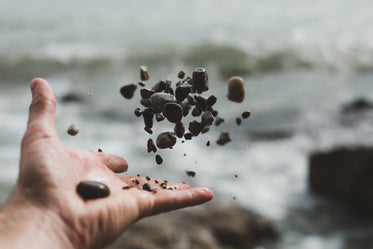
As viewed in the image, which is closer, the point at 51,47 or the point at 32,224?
the point at 32,224

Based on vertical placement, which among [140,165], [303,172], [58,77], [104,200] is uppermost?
[58,77]

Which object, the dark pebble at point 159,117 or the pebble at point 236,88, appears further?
the pebble at point 236,88

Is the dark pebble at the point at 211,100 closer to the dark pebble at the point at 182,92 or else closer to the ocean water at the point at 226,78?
the dark pebble at the point at 182,92

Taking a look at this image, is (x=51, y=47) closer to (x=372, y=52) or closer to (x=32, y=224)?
(x=372, y=52)

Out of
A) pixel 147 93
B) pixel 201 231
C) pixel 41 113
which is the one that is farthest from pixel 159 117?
pixel 201 231

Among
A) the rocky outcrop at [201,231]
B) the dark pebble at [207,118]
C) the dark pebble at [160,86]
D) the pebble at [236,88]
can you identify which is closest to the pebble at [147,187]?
the dark pebble at [207,118]

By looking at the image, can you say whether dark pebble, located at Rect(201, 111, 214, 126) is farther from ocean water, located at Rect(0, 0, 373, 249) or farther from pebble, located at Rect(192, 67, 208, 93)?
ocean water, located at Rect(0, 0, 373, 249)

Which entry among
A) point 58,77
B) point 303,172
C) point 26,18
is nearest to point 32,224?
point 303,172

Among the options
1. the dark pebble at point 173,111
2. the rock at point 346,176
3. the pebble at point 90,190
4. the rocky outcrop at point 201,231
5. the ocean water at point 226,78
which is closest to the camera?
the pebble at point 90,190

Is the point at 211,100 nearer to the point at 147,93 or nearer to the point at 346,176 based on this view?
the point at 147,93
